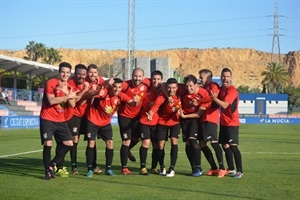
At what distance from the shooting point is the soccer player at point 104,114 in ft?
34.2

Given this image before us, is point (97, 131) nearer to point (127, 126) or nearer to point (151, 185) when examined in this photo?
point (127, 126)

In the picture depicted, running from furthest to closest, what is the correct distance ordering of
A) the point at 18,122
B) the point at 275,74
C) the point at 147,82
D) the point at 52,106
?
the point at 275,74
the point at 18,122
the point at 147,82
the point at 52,106

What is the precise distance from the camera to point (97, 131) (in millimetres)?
10555

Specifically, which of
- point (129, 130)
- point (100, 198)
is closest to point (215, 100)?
point (129, 130)

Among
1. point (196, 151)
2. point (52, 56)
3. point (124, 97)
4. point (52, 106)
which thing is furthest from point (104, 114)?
point (52, 56)

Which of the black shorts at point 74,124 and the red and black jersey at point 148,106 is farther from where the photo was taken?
the red and black jersey at point 148,106

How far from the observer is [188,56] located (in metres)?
196

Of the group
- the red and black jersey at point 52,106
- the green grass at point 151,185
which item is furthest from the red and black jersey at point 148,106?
the red and black jersey at point 52,106

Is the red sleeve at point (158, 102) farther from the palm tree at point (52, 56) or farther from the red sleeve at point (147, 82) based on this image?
the palm tree at point (52, 56)

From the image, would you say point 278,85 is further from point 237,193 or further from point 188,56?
point 237,193

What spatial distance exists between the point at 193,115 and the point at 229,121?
2.54 feet

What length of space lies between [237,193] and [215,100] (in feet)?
7.78

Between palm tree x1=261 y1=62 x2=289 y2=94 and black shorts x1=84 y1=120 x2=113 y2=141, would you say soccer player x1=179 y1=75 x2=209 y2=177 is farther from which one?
palm tree x1=261 y1=62 x2=289 y2=94

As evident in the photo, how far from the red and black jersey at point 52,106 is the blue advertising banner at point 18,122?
2392 cm
